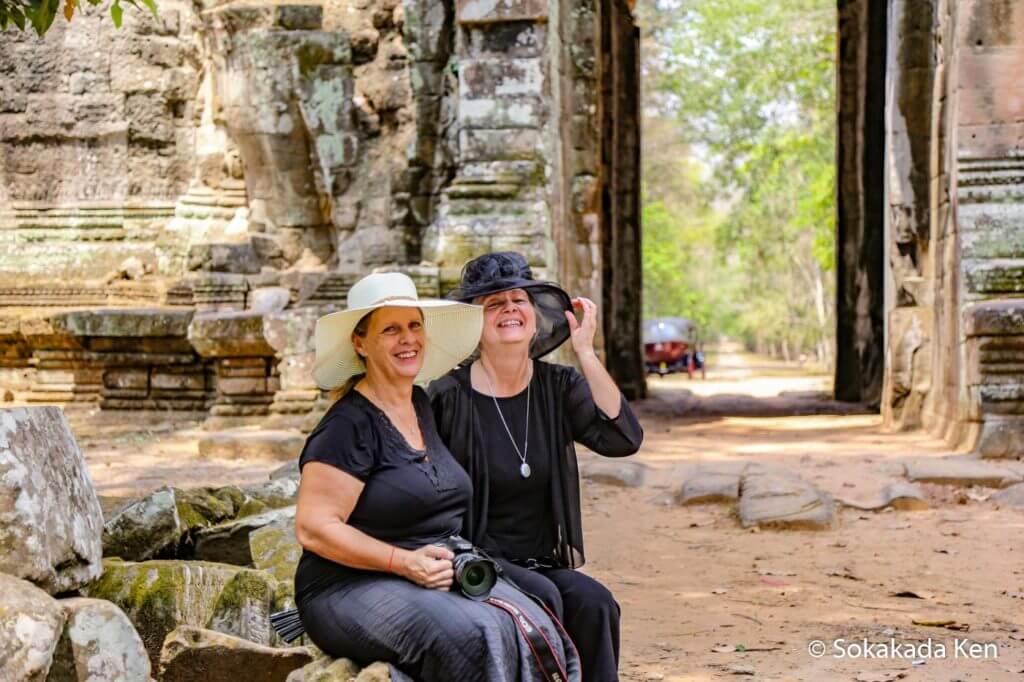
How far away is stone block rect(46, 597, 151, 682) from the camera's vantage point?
10.9 ft

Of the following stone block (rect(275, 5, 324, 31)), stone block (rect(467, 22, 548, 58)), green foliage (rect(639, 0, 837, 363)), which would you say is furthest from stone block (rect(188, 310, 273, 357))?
green foliage (rect(639, 0, 837, 363))

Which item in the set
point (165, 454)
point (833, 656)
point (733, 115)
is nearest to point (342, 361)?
point (833, 656)

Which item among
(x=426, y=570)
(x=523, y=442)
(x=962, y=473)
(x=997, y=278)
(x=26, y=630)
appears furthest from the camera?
(x=997, y=278)

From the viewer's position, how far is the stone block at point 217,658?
3.49m

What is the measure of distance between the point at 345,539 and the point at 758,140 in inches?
1187

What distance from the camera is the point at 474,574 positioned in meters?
3.36

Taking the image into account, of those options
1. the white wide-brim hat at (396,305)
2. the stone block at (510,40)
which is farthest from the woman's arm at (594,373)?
the stone block at (510,40)

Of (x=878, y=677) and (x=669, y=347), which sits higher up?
(x=878, y=677)

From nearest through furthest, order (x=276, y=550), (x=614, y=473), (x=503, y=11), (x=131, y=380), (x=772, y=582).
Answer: (x=276, y=550) < (x=772, y=582) < (x=614, y=473) < (x=503, y=11) < (x=131, y=380)

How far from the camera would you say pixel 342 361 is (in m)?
3.71

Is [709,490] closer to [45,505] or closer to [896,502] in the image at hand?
[896,502]

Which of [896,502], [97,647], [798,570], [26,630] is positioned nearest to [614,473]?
[896,502]

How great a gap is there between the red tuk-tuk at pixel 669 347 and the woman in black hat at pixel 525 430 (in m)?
26.1

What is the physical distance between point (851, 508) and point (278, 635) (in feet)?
17.0
